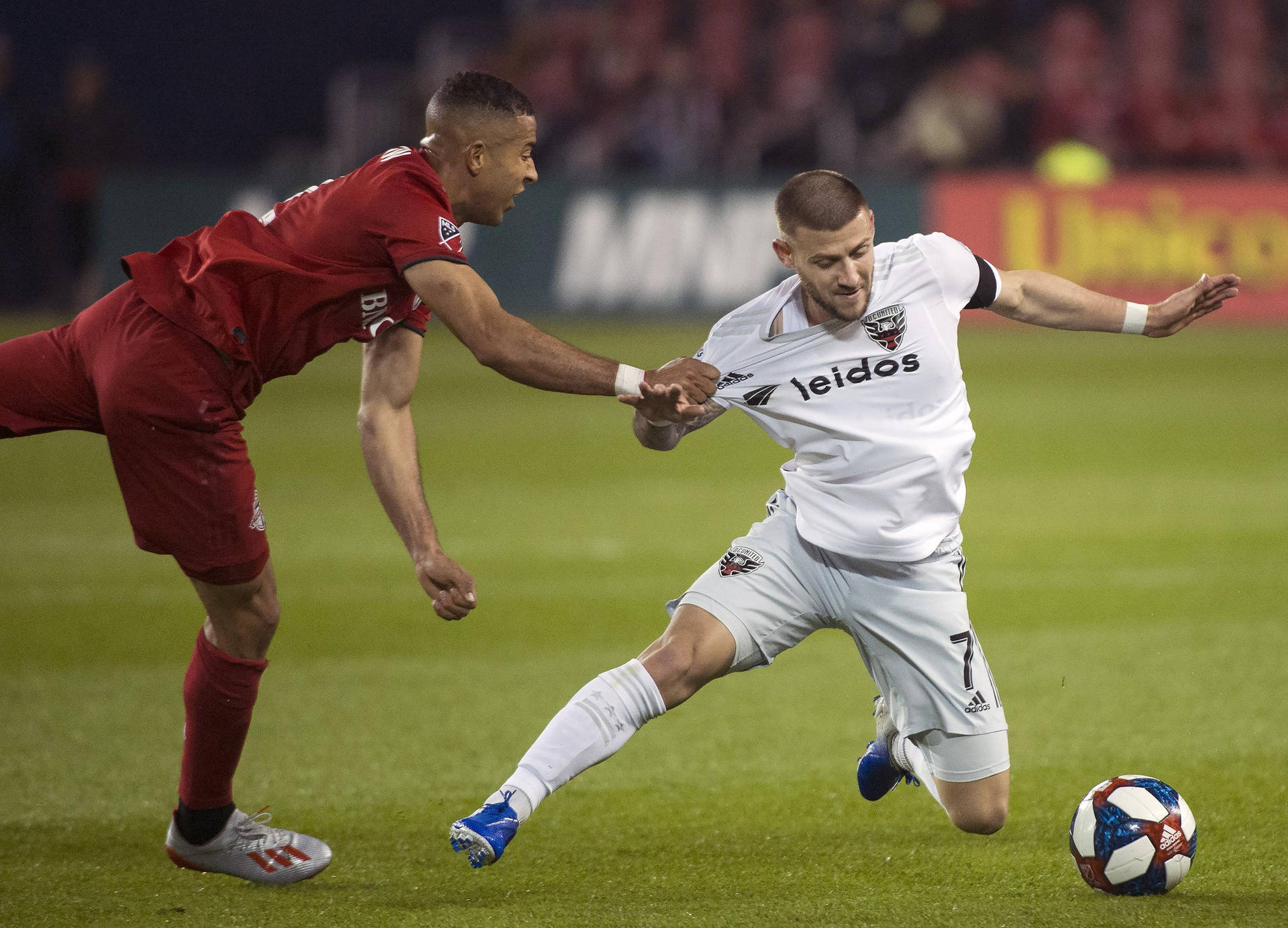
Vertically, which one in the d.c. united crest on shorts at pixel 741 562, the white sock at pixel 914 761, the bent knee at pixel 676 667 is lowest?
the white sock at pixel 914 761

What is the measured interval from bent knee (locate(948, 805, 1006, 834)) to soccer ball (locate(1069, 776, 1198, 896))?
297mm

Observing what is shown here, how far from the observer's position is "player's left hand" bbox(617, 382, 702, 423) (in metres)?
3.82

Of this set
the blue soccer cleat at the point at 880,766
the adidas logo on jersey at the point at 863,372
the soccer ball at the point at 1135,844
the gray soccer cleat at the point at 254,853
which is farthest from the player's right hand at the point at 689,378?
the gray soccer cleat at the point at 254,853

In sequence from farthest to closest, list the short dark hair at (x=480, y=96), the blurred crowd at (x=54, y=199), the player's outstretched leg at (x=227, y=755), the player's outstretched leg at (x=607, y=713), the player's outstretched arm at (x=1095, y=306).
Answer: the blurred crowd at (x=54, y=199)
the player's outstretched arm at (x=1095, y=306)
the player's outstretched leg at (x=227, y=755)
the short dark hair at (x=480, y=96)
the player's outstretched leg at (x=607, y=713)

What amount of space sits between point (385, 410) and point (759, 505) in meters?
5.74

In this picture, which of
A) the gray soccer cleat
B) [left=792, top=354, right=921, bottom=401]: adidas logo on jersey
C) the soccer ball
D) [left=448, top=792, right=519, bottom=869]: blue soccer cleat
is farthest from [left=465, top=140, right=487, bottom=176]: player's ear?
the soccer ball

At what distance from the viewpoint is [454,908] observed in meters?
3.93

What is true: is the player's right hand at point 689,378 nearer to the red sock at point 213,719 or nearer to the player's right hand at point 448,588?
the player's right hand at point 448,588

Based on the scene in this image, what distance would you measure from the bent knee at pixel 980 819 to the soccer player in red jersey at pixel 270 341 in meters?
1.36

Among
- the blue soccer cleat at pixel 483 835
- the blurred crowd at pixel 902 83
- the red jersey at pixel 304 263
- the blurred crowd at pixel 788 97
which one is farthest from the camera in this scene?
the blurred crowd at pixel 902 83

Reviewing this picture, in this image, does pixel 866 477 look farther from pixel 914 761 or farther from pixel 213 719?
pixel 213 719

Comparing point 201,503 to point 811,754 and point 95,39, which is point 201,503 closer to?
point 811,754

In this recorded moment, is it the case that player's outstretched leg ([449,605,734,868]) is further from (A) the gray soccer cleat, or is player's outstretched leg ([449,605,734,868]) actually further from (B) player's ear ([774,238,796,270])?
(B) player's ear ([774,238,796,270])

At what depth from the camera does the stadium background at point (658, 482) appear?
4438 mm
